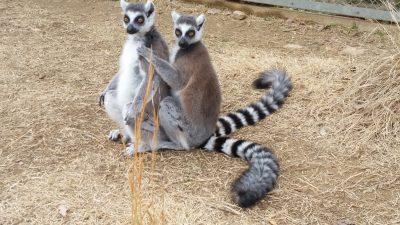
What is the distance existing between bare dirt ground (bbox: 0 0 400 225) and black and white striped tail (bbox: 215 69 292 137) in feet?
0.35

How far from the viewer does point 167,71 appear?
13.7 ft

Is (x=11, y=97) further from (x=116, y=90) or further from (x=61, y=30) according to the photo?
(x=61, y=30)

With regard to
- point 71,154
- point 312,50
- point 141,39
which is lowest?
point 312,50

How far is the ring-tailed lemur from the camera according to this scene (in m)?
4.16

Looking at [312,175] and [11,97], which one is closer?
[312,175]

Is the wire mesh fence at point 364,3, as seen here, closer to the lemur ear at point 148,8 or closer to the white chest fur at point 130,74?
the lemur ear at point 148,8

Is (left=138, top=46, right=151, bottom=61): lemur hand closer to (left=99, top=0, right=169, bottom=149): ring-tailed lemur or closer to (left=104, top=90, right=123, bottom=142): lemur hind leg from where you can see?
(left=99, top=0, right=169, bottom=149): ring-tailed lemur

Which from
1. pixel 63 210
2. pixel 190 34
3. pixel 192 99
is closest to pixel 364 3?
pixel 190 34

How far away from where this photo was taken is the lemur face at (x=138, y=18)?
418 cm

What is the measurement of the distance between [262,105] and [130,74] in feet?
4.35

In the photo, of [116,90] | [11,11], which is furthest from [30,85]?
[11,11]

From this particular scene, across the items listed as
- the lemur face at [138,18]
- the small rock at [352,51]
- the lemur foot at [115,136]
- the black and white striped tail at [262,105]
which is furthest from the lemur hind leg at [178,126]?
the small rock at [352,51]

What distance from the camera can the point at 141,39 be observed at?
425 centimetres

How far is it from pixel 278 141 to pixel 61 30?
3.83m
